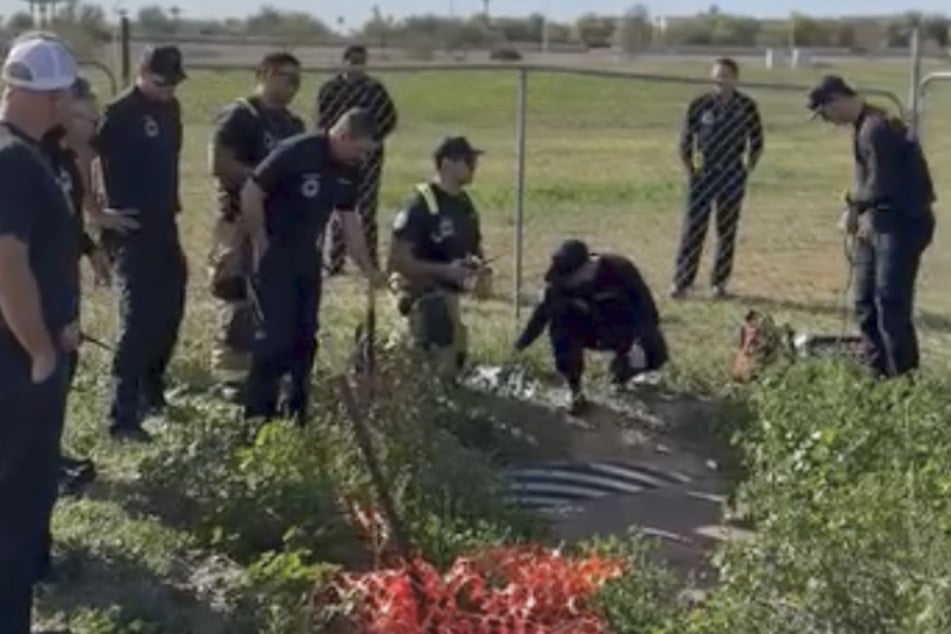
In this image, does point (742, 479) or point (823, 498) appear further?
point (742, 479)

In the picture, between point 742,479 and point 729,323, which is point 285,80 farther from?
point 729,323

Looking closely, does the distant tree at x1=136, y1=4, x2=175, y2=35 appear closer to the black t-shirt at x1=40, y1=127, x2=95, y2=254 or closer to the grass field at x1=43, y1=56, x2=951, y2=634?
the grass field at x1=43, y1=56, x2=951, y2=634

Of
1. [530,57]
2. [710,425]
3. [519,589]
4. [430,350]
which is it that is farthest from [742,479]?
[530,57]

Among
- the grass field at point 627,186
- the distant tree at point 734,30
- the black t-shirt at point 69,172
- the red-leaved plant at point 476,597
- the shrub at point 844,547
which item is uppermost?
the black t-shirt at point 69,172

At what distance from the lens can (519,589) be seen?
641 centimetres

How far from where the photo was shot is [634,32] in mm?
57469

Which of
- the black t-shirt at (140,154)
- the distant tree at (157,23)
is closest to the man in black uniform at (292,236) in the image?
the black t-shirt at (140,154)

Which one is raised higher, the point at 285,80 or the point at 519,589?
the point at 285,80

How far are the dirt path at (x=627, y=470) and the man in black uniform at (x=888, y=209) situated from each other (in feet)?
3.03

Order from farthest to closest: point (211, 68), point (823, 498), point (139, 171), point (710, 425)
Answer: point (211, 68), point (710, 425), point (139, 171), point (823, 498)

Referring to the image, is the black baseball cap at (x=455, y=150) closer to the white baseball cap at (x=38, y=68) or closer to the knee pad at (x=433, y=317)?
the knee pad at (x=433, y=317)

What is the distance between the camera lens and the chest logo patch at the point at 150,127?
8.45m

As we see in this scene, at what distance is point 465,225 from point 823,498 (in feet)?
13.3

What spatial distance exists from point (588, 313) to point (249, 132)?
5.82 ft
